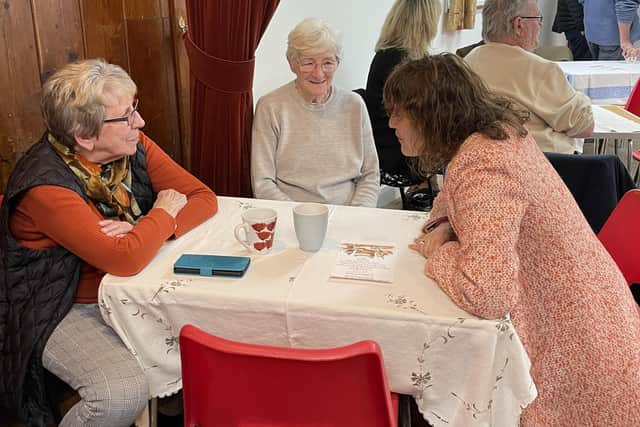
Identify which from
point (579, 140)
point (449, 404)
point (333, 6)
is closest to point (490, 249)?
point (449, 404)

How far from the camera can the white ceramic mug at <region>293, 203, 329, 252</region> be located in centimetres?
151

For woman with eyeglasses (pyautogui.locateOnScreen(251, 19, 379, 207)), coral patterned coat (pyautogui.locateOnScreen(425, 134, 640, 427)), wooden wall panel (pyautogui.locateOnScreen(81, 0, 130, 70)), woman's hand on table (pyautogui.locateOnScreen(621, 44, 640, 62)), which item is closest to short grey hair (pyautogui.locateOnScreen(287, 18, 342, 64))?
woman with eyeglasses (pyautogui.locateOnScreen(251, 19, 379, 207))

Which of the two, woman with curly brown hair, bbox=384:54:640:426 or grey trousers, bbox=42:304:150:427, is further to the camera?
grey trousers, bbox=42:304:150:427

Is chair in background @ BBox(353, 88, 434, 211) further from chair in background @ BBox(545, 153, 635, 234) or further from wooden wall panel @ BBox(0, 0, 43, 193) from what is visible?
wooden wall panel @ BBox(0, 0, 43, 193)

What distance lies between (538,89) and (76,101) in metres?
1.73

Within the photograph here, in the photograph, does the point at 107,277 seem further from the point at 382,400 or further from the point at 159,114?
the point at 159,114

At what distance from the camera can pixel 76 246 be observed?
150cm

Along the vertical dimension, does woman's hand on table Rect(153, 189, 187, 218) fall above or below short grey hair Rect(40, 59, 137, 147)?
below

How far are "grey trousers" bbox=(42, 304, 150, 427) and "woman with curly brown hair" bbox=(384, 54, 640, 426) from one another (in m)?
0.69

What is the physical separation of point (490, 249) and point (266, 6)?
1246 mm

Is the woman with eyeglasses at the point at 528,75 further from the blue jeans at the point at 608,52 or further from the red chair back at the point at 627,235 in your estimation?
the blue jeans at the point at 608,52

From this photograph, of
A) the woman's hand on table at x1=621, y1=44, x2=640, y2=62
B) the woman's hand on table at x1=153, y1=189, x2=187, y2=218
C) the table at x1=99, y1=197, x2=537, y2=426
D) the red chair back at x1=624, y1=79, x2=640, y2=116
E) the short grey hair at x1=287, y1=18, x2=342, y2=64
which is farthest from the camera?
the woman's hand on table at x1=621, y1=44, x2=640, y2=62

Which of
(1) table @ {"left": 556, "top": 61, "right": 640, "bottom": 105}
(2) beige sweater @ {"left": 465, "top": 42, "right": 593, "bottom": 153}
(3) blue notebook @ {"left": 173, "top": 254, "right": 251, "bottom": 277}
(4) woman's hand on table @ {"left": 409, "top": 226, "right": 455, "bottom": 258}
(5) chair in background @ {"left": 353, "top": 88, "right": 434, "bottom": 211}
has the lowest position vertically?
(5) chair in background @ {"left": 353, "top": 88, "right": 434, "bottom": 211}

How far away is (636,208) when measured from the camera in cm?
175
